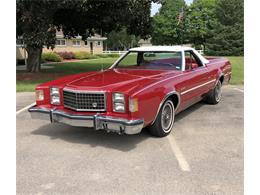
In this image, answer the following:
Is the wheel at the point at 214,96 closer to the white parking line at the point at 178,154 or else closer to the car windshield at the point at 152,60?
the car windshield at the point at 152,60

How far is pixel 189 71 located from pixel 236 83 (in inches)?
249

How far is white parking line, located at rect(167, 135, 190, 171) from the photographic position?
13.8 feet

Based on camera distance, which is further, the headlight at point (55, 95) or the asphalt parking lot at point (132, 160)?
the headlight at point (55, 95)

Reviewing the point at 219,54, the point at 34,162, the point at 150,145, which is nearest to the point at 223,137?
the point at 150,145

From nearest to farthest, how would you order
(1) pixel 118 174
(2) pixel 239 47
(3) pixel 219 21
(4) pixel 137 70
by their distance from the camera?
(1) pixel 118 174
(4) pixel 137 70
(2) pixel 239 47
(3) pixel 219 21

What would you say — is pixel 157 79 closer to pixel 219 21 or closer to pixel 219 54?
pixel 219 54

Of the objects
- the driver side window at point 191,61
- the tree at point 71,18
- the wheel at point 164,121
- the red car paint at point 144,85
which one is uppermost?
the tree at point 71,18

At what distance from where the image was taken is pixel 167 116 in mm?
5508

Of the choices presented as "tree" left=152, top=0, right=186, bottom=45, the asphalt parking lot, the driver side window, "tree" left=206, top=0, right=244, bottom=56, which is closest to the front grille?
the asphalt parking lot

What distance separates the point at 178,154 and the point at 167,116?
0.99 meters

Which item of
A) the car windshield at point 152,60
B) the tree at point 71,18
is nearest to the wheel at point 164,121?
the car windshield at point 152,60

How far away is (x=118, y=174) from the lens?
398 cm

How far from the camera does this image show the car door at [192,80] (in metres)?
6.02

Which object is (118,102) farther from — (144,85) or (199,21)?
(199,21)
